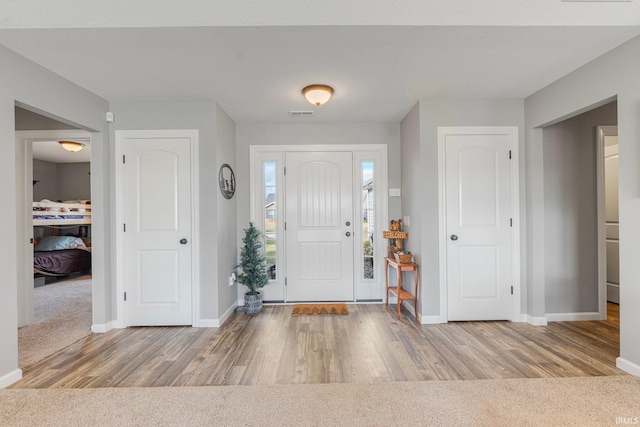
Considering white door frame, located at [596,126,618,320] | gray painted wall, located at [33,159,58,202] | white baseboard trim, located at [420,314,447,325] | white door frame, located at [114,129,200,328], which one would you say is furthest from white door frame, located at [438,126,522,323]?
gray painted wall, located at [33,159,58,202]

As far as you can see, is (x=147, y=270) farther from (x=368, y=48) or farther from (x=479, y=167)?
(x=479, y=167)

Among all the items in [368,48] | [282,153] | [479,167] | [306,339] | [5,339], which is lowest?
[306,339]

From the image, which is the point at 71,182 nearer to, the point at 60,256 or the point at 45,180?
the point at 45,180

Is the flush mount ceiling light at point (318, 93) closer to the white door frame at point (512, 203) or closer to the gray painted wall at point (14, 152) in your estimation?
the white door frame at point (512, 203)

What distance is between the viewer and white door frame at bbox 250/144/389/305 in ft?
13.4

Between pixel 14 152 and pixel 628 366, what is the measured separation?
4593mm

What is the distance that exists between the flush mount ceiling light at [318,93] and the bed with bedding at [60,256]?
564 cm

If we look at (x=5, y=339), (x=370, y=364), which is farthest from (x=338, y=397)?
(x=5, y=339)

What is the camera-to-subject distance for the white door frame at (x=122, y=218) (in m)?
3.31

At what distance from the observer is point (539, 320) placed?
327cm

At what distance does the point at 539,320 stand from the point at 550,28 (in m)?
2.73

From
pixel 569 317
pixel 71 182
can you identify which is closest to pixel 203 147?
pixel 569 317

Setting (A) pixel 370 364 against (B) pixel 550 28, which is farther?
(A) pixel 370 364

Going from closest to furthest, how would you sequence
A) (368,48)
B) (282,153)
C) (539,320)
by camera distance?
(368,48), (539,320), (282,153)
